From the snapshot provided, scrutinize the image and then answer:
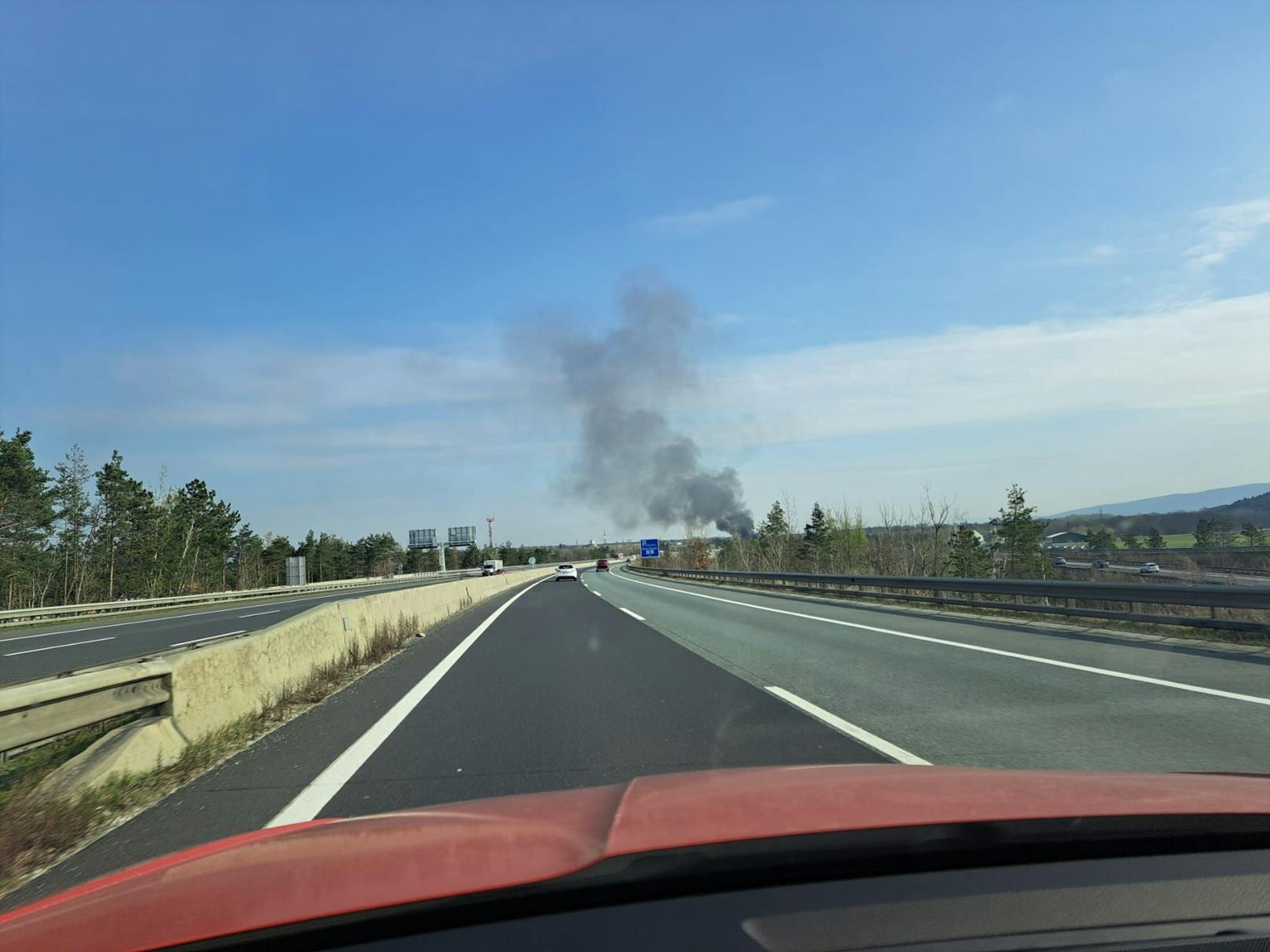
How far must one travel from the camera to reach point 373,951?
1.74m

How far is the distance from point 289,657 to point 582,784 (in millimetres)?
5020

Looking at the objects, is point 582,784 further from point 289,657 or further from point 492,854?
point 289,657

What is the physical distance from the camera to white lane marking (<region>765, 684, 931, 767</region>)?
5504mm

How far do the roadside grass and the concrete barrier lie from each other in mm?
87

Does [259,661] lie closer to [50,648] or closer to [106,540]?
[50,648]

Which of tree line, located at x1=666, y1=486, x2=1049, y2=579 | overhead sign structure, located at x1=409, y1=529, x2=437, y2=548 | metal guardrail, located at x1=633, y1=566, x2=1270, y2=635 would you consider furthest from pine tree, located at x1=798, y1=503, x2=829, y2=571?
overhead sign structure, located at x1=409, y1=529, x2=437, y2=548

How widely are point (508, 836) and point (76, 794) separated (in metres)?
4.20

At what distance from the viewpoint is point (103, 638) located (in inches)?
822

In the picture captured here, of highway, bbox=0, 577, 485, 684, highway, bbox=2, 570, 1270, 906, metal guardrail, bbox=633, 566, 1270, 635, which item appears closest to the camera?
highway, bbox=2, 570, 1270, 906

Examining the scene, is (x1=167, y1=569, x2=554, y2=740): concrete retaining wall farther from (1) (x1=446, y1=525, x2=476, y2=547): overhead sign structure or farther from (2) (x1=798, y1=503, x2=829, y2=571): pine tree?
(1) (x1=446, y1=525, x2=476, y2=547): overhead sign structure

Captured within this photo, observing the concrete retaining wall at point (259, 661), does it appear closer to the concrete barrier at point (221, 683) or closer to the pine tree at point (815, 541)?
the concrete barrier at point (221, 683)

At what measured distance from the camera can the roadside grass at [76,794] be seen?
4.23m

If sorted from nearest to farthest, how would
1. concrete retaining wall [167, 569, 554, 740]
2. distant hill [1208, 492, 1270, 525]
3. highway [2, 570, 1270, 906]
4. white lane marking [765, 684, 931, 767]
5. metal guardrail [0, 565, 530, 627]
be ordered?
highway [2, 570, 1270, 906] < white lane marking [765, 684, 931, 767] < concrete retaining wall [167, 569, 554, 740] < distant hill [1208, 492, 1270, 525] < metal guardrail [0, 565, 530, 627]

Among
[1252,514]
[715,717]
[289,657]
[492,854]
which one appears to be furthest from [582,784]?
[1252,514]
